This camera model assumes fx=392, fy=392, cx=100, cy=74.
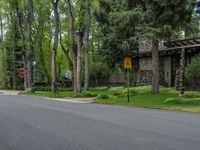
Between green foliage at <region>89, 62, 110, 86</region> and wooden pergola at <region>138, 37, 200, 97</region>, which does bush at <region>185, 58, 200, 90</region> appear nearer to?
wooden pergola at <region>138, 37, 200, 97</region>

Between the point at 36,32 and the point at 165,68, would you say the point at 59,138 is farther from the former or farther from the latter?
the point at 36,32

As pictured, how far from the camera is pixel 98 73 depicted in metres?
49.7

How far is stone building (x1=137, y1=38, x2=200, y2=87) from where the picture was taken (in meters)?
33.4

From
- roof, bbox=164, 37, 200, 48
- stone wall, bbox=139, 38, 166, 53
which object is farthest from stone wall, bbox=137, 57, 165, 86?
roof, bbox=164, 37, 200, 48

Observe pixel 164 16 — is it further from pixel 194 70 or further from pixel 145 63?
pixel 145 63

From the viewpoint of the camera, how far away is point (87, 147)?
8727mm

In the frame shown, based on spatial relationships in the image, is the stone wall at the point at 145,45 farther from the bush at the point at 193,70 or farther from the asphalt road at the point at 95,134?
the asphalt road at the point at 95,134

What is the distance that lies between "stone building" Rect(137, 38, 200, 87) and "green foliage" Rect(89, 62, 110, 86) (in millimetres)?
7917

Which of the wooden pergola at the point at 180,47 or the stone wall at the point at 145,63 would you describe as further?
the stone wall at the point at 145,63

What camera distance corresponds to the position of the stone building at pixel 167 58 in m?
33.4

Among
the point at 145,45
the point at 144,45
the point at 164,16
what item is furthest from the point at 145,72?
the point at 164,16

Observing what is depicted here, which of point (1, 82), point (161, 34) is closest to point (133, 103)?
point (161, 34)

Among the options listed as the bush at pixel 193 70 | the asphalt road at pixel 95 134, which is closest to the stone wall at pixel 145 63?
the bush at pixel 193 70

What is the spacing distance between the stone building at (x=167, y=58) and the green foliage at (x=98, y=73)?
26.0ft
